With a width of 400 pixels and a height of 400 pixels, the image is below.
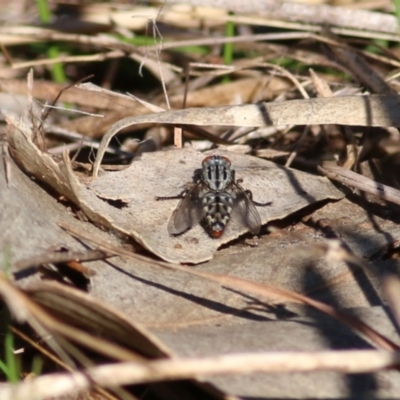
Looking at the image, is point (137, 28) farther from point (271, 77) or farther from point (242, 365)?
point (242, 365)

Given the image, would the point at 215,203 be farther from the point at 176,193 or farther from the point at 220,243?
the point at 220,243

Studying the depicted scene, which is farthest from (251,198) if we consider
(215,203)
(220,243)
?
(220,243)

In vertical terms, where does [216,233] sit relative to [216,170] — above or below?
below

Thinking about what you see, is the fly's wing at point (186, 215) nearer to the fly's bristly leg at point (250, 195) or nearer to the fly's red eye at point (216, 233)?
the fly's red eye at point (216, 233)

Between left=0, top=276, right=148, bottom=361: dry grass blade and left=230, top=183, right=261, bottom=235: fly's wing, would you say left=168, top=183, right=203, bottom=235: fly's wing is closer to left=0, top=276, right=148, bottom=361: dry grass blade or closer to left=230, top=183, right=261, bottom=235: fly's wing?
left=230, top=183, right=261, bottom=235: fly's wing

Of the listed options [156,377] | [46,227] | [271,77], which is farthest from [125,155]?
[156,377]

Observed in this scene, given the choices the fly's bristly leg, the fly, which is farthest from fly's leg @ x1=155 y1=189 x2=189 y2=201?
the fly's bristly leg

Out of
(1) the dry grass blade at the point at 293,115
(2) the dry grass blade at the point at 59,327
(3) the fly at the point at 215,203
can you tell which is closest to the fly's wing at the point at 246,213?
(3) the fly at the point at 215,203
